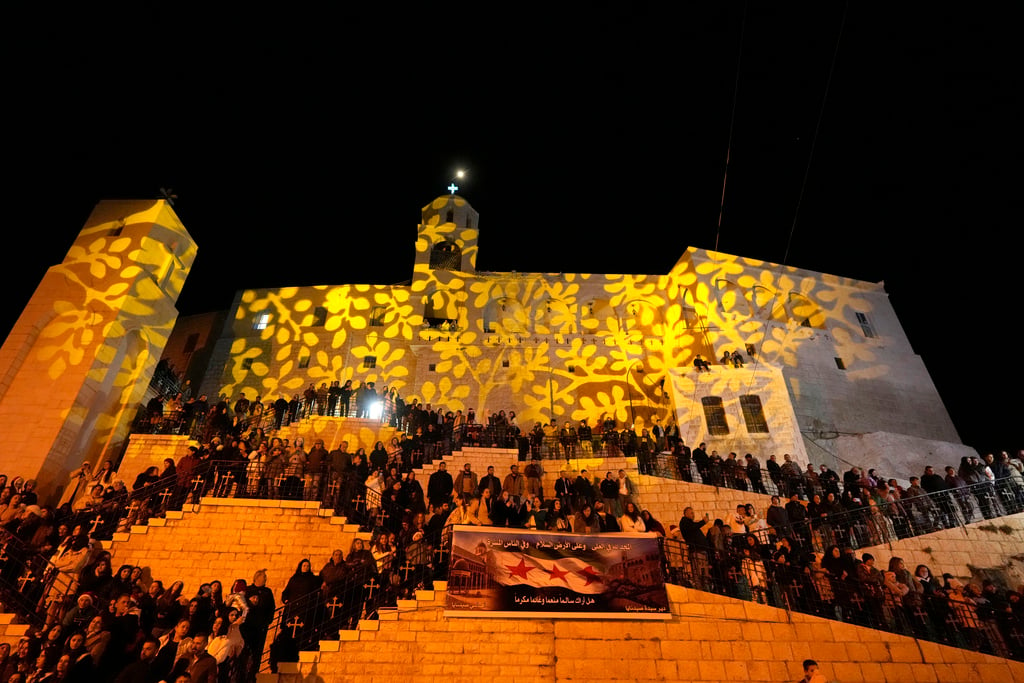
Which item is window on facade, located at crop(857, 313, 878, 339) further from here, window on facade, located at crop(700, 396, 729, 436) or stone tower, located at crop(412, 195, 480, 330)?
stone tower, located at crop(412, 195, 480, 330)

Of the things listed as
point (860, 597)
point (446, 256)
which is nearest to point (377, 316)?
point (446, 256)

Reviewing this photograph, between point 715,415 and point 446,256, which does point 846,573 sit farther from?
point 446,256

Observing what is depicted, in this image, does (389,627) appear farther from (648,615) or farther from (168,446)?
(168,446)

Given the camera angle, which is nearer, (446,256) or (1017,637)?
(1017,637)

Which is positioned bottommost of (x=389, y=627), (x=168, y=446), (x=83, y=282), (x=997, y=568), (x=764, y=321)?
(x=389, y=627)

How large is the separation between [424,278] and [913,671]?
780 inches

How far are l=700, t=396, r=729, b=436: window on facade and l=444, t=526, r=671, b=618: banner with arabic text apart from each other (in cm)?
944

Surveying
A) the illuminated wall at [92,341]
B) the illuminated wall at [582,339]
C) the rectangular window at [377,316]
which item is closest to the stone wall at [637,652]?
the illuminated wall at [92,341]

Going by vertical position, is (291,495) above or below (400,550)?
above

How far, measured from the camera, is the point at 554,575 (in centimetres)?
780

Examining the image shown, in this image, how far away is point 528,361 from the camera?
21781mm

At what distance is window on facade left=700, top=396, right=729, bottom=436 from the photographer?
16500mm

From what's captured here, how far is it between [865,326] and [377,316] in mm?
21418

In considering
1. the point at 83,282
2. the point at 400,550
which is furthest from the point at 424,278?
the point at 400,550
